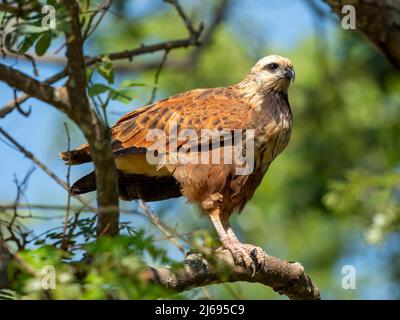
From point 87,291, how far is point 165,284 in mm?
880

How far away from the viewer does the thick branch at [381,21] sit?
440cm

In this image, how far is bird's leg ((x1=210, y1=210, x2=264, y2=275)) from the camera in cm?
470

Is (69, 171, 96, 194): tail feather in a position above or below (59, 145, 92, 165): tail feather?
below

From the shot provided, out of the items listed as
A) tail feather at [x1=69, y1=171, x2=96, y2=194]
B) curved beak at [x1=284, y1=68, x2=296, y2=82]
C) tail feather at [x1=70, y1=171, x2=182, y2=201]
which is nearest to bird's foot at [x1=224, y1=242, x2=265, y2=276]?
tail feather at [x1=70, y1=171, x2=182, y2=201]

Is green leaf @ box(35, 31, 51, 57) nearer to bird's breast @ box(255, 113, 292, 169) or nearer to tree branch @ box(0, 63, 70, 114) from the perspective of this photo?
tree branch @ box(0, 63, 70, 114)

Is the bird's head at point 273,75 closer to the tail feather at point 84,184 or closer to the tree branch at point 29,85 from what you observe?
the tail feather at point 84,184

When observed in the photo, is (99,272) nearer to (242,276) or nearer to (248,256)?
(242,276)

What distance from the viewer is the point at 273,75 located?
5.73m

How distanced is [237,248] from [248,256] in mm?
235

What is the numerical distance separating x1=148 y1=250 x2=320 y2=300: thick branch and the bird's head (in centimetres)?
143

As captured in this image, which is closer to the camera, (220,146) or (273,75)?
(220,146)

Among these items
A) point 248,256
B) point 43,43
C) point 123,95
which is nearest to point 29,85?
point 43,43

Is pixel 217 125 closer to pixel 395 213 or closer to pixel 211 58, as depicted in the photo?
pixel 395 213
